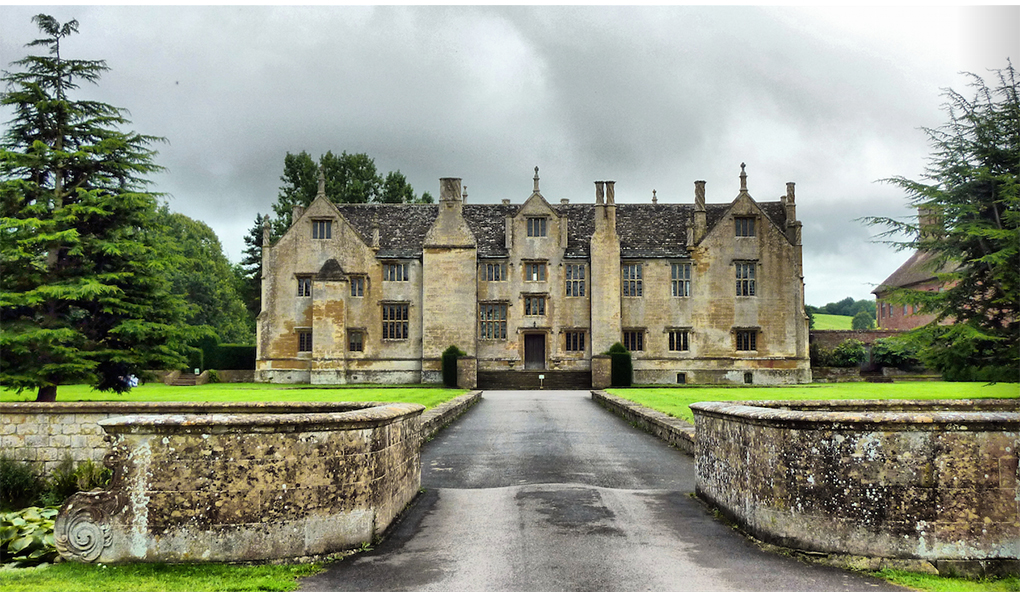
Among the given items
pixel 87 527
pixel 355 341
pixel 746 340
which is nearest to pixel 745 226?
pixel 746 340

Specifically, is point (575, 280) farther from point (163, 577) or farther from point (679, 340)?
point (163, 577)

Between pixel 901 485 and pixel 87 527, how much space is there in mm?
7658

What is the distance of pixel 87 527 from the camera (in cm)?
687

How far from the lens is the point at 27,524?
10.0m

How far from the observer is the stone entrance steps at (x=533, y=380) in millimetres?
43000

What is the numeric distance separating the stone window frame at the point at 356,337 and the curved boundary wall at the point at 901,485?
40.4 meters

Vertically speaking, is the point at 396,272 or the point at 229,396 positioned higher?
the point at 396,272

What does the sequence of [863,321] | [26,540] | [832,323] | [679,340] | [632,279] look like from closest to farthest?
[26,540], [679,340], [632,279], [832,323], [863,321]

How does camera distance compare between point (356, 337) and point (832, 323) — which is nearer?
point (356, 337)

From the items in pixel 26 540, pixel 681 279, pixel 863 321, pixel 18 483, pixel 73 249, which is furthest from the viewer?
pixel 863 321

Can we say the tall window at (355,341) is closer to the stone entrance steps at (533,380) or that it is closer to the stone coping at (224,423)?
the stone entrance steps at (533,380)

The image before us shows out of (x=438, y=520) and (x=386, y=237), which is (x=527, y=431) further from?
(x=386, y=237)

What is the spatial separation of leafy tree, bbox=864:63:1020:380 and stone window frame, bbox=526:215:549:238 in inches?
1078

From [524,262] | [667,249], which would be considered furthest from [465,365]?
[667,249]
